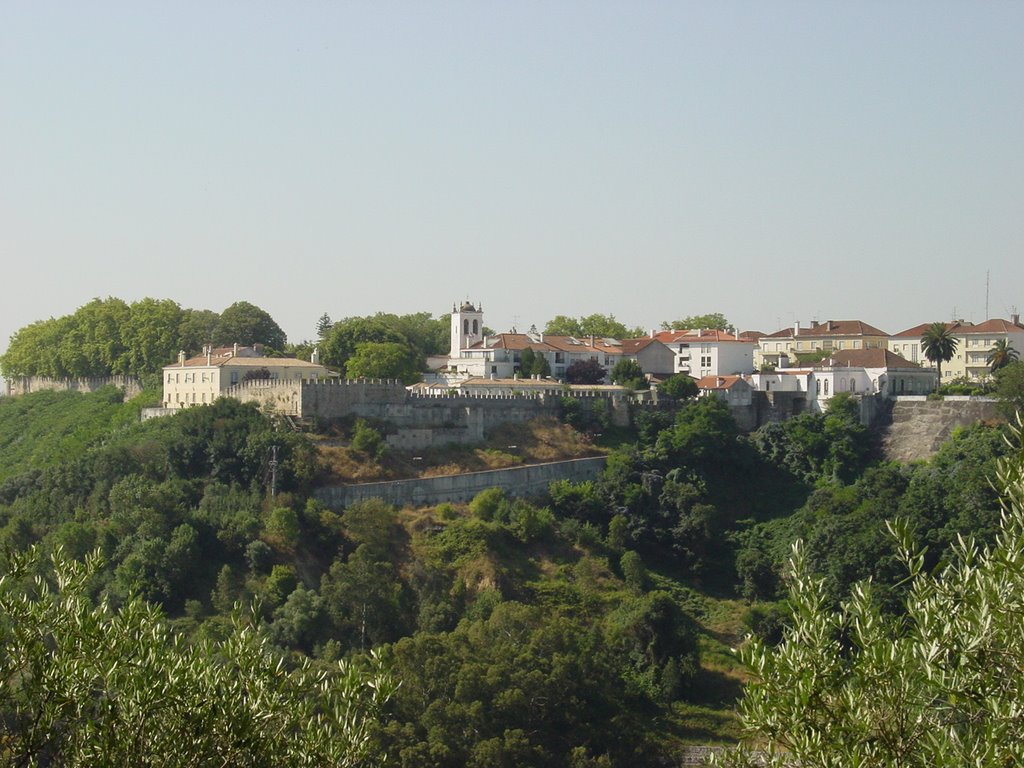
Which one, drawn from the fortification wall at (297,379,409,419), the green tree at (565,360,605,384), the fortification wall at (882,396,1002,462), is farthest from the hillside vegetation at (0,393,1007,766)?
the green tree at (565,360,605,384)

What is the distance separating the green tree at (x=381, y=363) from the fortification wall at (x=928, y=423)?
58.4ft

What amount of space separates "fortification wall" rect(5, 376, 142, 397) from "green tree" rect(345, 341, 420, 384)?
29.9 feet

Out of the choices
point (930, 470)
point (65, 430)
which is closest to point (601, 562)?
point (930, 470)

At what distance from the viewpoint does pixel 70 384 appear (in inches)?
2731

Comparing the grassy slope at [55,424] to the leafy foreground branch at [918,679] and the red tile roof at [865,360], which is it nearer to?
the red tile roof at [865,360]

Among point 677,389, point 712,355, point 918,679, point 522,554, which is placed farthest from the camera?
point 712,355

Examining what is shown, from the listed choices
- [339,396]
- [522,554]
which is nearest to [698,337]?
[339,396]

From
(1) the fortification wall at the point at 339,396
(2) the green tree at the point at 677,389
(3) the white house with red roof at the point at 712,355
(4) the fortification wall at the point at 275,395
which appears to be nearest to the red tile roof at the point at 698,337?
(3) the white house with red roof at the point at 712,355

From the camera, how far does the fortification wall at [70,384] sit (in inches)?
2530

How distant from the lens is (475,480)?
49.4 metres

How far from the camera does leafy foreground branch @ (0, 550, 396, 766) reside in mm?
15562

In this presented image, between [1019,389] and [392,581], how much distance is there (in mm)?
24485

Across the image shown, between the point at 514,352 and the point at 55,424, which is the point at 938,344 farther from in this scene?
the point at 55,424

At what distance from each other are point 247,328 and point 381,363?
1057cm
